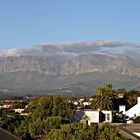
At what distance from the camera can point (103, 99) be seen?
82.2 metres

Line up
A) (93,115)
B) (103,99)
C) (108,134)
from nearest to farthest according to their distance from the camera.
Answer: (108,134) → (93,115) → (103,99)

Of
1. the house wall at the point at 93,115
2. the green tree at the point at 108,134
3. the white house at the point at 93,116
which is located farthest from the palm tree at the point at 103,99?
the green tree at the point at 108,134

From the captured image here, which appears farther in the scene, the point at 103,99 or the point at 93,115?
the point at 103,99

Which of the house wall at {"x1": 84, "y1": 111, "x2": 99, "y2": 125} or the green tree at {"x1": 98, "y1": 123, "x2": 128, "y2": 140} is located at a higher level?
the green tree at {"x1": 98, "y1": 123, "x2": 128, "y2": 140}

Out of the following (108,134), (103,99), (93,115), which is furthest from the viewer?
(103,99)

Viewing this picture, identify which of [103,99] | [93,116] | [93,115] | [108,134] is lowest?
[93,116]

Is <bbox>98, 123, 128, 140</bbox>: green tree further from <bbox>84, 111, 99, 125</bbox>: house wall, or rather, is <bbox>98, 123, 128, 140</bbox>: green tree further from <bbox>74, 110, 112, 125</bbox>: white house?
<bbox>84, 111, 99, 125</bbox>: house wall

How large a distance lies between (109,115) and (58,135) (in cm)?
3556

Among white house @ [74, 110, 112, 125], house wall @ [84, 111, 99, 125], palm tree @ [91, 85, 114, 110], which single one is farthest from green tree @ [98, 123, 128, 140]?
palm tree @ [91, 85, 114, 110]

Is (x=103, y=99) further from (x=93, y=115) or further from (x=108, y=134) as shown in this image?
(x=108, y=134)

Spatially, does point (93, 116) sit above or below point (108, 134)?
below

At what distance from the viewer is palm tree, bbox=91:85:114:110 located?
81.8 meters

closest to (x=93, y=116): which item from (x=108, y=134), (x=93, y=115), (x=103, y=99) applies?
(x=93, y=115)

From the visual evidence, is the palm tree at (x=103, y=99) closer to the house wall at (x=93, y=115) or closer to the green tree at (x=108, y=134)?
the house wall at (x=93, y=115)
